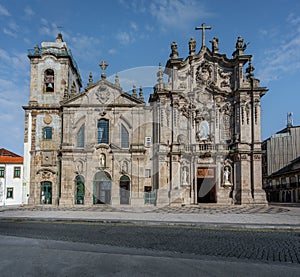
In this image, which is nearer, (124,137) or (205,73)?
(124,137)

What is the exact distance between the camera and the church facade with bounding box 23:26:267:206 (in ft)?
103

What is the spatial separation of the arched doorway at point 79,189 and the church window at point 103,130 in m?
4.32

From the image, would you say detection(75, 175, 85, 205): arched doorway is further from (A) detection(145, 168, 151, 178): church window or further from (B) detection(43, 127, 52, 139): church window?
(A) detection(145, 168, 151, 178): church window

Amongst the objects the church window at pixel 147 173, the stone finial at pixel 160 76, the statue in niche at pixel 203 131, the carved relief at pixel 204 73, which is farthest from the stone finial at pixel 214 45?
the church window at pixel 147 173

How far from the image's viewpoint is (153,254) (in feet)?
27.8

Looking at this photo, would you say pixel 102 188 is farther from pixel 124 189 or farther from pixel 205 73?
pixel 205 73

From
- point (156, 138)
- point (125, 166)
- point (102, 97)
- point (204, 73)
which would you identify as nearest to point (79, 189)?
point (125, 166)

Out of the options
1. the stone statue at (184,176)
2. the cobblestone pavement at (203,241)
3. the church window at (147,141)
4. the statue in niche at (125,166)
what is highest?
the church window at (147,141)

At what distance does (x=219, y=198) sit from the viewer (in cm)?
3111

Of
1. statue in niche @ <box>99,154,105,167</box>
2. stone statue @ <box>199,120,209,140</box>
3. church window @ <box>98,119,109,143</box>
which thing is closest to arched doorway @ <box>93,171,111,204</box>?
statue in niche @ <box>99,154,105,167</box>

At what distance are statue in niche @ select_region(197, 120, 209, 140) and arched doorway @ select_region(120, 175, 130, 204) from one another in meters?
8.45

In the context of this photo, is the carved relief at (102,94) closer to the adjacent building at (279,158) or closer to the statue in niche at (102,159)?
the statue in niche at (102,159)

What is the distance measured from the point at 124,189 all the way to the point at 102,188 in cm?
259

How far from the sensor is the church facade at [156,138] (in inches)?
1233
